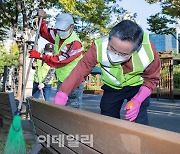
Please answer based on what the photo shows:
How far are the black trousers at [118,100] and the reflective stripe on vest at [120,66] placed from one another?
0.19 ft

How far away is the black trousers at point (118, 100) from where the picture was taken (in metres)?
2.91

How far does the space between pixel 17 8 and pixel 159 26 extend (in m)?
9.05

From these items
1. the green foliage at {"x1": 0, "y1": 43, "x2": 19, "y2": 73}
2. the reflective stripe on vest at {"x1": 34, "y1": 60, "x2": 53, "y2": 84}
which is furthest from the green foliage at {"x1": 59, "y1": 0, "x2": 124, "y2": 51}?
the green foliage at {"x1": 0, "y1": 43, "x2": 19, "y2": 73}

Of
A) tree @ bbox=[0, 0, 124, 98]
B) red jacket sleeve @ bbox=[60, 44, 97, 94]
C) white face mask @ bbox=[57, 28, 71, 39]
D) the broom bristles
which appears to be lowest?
the broom bristles

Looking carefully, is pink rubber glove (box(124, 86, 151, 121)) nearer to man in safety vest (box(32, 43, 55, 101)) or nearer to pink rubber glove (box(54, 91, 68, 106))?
pink rubber glove (box(54, 91, 68, 106))

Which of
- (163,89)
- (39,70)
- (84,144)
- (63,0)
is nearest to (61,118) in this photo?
(84,144)

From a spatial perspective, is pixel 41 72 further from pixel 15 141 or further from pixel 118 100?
pixel 118 100

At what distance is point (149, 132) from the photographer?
1.36 m

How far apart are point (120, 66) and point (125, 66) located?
4 centimetres

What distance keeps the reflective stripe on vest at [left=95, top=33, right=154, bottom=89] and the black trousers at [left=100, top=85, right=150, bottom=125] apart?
59 mm

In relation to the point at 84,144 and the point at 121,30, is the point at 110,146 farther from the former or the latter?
the point at 121,30

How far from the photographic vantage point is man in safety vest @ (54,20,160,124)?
2.32m

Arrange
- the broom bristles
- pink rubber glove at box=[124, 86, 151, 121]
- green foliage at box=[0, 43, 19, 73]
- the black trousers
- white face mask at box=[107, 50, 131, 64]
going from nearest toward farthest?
white face mask at box=[107, 50, 131, 64], pink rubber glove at box=[124, 86, 151, 121], the black trousers, the broom bristles, green foliage at box=[0, 43, 19, 73]

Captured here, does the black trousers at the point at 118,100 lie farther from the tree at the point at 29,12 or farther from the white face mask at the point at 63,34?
the tree at the point at 29,12
